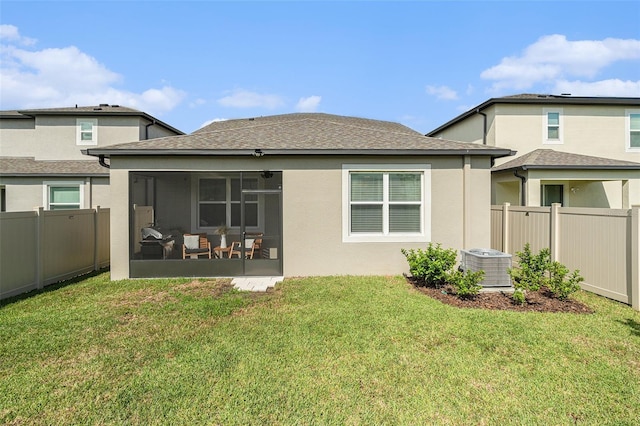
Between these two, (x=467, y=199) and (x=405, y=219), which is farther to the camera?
(x=405, y=219)

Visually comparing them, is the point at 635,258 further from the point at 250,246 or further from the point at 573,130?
the point at 573,130

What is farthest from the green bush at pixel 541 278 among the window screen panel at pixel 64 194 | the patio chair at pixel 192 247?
the window screen panel at pixel 64 194

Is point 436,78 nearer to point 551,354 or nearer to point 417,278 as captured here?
point 417,278

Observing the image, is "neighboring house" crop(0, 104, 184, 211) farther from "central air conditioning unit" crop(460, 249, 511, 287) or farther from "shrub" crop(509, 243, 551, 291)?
"shrub" crop(509, 243, 551, 291)

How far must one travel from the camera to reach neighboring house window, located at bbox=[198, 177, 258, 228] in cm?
1110

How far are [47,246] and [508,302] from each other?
10.5 meters

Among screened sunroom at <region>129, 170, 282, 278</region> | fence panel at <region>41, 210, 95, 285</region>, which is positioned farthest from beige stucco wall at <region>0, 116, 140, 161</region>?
fence panel at <region>41, 210, 95, 285</region>

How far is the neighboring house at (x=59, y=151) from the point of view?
13445 mm

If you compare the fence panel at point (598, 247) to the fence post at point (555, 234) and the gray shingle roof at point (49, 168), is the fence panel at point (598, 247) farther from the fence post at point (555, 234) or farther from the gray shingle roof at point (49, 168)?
the gray shingle roof at point (49, 168)

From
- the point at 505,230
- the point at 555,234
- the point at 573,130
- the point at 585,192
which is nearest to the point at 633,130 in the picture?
the point at 573,130

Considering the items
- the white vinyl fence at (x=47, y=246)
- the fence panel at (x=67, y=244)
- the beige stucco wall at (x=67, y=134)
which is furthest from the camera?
the beige stucco wall at (x=67, y=134)

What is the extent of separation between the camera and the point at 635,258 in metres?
5.75

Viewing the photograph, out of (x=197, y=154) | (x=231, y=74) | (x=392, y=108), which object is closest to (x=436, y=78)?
(x=392, y=108)

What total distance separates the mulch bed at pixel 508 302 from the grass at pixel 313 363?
34 centimetres
